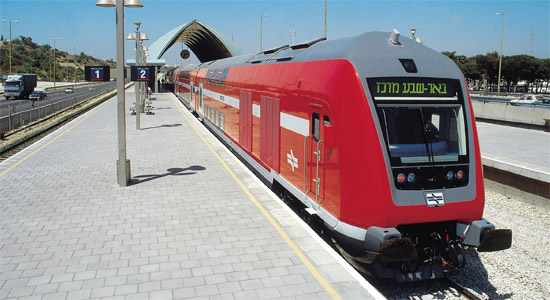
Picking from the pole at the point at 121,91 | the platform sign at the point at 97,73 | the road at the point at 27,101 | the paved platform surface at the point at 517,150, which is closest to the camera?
the pole at the point at 121,91

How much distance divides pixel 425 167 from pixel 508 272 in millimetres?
3178

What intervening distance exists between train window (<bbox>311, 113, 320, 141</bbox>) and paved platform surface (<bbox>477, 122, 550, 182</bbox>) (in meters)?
7.41

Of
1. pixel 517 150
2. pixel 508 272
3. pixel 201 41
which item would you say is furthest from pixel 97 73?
pixel 201 41

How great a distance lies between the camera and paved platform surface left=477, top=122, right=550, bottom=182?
1252cm

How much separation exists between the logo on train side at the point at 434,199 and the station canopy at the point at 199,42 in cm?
5084

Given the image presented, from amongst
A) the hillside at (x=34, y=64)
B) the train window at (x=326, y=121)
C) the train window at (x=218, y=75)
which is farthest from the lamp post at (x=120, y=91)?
the hillside at (x=34, y=64)

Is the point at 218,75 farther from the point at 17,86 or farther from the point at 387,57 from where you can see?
the point at 17,86

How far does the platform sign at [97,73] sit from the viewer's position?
1097 centimetres

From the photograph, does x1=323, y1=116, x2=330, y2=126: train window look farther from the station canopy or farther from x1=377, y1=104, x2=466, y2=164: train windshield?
the station canopy

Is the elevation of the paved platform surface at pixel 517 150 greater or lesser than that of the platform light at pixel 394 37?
lesser

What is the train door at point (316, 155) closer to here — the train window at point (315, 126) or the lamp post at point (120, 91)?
the train window at point (315, 126)

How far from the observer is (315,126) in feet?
24.4

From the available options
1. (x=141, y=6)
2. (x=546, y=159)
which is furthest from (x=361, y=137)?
(x=546, y=159)

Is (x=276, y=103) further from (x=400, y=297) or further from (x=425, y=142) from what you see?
(x=400, y=297)
